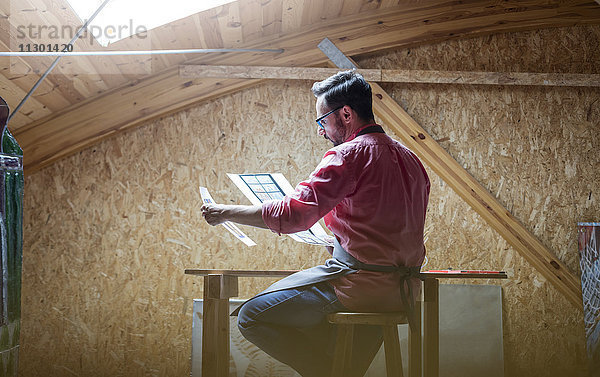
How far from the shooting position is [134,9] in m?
3.14

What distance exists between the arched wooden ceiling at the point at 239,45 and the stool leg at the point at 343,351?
2.17 meters

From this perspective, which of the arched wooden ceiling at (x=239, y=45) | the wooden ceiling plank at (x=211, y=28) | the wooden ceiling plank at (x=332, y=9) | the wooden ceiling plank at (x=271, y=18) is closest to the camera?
the wooden ceiling plank at (x=211, y=28)

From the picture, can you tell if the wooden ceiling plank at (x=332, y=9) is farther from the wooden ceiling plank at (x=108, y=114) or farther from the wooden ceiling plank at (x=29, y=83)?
the wooden ceiling plank at (x=29, y=83)

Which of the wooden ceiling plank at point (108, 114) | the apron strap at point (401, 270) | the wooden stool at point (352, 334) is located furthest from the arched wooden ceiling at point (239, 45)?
the wooden stool at point (352, 334)

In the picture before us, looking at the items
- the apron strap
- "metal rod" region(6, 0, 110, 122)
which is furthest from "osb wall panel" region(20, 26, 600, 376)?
the apron strap

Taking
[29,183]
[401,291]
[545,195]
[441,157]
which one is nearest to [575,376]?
[545,195]

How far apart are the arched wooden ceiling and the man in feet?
5.81

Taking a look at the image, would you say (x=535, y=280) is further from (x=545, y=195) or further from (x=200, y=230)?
(x=200, y=230)

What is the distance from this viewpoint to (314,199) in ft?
6.05

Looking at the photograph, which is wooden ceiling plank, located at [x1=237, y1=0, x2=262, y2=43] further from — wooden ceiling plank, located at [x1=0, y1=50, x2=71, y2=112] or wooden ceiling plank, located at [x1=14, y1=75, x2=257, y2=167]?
wooden ceiling plank, located at [x1=0, y1=50, x2=71, y2=112]

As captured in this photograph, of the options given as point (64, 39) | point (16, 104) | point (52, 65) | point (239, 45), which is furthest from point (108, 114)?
point (239, 45)

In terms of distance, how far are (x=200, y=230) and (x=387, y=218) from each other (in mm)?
2183

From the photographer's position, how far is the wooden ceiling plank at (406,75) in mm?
3789

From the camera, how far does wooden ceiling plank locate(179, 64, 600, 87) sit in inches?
149
